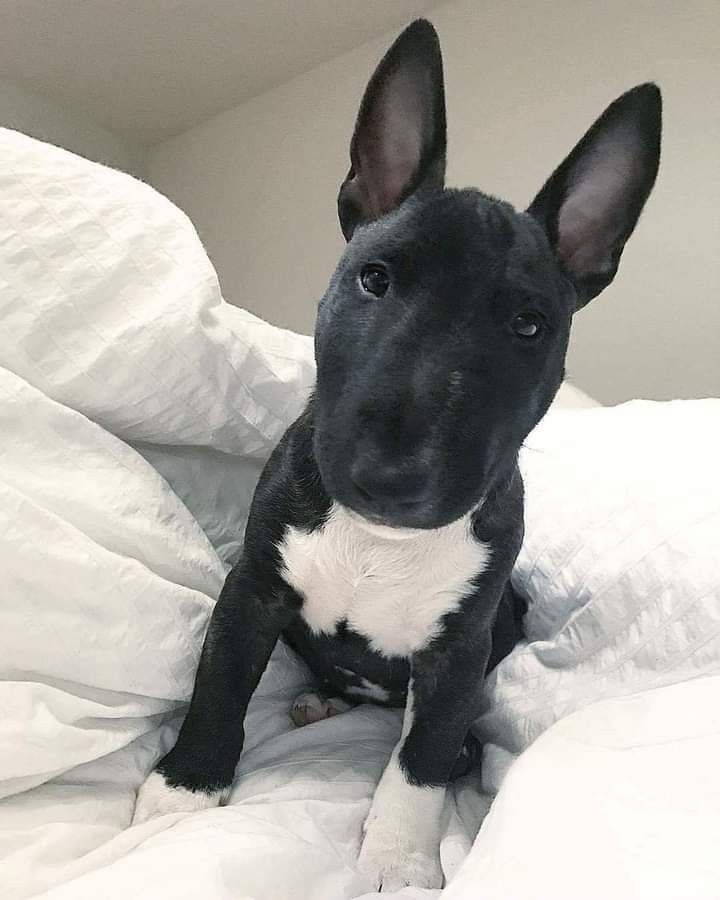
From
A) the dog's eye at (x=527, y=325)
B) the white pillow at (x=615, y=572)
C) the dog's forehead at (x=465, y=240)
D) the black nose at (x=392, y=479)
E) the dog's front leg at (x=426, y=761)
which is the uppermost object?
the dog's forehead at (x=465, y=240)

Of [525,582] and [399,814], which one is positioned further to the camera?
[525,582]

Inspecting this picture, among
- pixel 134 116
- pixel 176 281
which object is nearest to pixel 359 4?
pixel 134 116

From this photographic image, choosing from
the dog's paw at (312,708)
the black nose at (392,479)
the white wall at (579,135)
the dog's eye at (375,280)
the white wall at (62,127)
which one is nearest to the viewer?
the black nose at (392,479)

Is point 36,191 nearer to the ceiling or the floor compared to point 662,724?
nearer to the ceiling

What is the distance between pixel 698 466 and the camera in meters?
1.12

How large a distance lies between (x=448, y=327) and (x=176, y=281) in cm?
48

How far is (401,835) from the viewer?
0.95 m

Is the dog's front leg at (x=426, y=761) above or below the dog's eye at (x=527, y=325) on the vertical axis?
below

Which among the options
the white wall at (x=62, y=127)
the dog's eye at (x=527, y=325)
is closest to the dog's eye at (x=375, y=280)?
the dog's eye at (x=527, y=325)

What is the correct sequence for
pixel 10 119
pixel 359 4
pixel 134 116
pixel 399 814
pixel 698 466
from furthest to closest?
pixel 134 116
pixel 10 119
pixel 359 4
pixel 698 466
pixel 399 814

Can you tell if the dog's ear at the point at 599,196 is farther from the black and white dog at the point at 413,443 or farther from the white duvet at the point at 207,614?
the white duvet at the point at 207,614

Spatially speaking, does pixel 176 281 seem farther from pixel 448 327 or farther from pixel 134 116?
A: pixel 134 116

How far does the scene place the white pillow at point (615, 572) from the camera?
3.23 feet

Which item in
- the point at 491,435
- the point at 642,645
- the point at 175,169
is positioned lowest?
the point at 175,169
